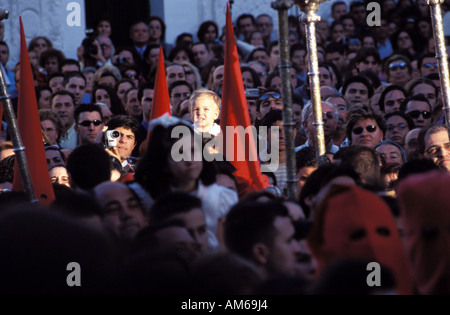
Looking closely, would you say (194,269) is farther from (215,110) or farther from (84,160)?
(215,110)

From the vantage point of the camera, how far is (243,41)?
10477 mm

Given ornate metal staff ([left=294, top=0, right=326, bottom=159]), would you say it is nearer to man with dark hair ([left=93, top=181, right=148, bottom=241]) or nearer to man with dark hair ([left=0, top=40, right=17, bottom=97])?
man with dark hair ([left=93, top=181, right=148, bottom=241])

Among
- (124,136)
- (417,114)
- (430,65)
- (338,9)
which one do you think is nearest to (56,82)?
(124,136)

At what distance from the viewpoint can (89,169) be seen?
4.01 m

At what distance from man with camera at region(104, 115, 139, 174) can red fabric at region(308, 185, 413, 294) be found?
Result: 9.28 feet

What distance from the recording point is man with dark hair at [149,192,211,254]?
316 centimetres

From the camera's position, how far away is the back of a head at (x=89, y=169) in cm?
399

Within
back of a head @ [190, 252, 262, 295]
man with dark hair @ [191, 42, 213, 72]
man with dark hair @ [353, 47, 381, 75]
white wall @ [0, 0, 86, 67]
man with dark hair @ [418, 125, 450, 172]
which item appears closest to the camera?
back of a head @ [190, 252, 262, 295]

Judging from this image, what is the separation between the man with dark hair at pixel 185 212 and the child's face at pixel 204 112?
91.1 inches

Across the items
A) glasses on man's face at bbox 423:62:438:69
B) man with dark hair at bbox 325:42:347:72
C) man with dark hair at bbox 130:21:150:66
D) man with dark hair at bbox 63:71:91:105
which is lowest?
man with dark hair at bbox 63:71:91:105

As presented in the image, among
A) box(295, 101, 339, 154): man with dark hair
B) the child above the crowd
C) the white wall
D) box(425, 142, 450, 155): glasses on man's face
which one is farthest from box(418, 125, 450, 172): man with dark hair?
the white wall

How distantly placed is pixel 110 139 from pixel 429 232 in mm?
3206

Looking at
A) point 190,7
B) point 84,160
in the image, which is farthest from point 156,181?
point 190,7
